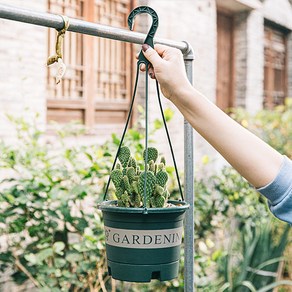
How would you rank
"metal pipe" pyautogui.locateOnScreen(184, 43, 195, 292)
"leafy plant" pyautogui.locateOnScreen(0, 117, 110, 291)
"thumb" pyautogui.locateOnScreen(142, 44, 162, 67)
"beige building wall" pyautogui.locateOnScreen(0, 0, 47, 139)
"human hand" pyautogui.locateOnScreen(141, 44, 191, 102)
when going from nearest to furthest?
1. "human hand" pyautogui.locateOnScreen(141, 44, 191, 102)
2. "thumb" pyautogui.locateOnScreen(142, 44, 162, 67)
3. "metal pipe" pyautogui.locateOnScreen(184, 43, 195, 292)
4. "leafy plant" pyautogui.locateOnScreen(0, 117, 110, 291)
5. "beige building wall" pyautogui.locateOnScreen(0, 0, 47, 139)

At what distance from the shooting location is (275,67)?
9.74 m

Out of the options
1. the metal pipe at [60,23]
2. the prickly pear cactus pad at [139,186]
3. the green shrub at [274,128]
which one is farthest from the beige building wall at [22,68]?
the green shrub at [274,128]

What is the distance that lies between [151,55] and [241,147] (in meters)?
0.47

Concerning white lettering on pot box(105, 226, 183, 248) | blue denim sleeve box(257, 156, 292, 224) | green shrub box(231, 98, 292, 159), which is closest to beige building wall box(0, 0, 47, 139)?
white lettering on pot box(105, 226, 183, 248)

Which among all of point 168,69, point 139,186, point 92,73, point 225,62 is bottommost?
point 139,186

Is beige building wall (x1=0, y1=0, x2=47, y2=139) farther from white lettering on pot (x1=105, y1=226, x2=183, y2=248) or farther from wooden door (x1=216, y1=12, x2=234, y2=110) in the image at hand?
wooden door (x1=216, y1=12, x2=234, y2=110)

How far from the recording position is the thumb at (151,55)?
1840 mm

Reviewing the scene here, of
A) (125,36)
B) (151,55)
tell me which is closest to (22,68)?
(125,36)

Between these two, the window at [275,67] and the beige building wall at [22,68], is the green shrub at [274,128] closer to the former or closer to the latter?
the window at [275,67]

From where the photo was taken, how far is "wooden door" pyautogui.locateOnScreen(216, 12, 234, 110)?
8.16 metres

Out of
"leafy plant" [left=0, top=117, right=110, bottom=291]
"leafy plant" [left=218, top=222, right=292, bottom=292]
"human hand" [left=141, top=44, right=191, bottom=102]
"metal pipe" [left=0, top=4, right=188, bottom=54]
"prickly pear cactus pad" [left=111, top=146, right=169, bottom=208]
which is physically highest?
"metal pipe" [left=0, top=4, right=188, bottom=54]

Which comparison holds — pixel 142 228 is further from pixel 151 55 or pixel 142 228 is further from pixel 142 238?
pixel 151 55

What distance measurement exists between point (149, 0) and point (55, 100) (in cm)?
143

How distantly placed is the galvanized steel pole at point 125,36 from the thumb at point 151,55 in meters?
0.24
